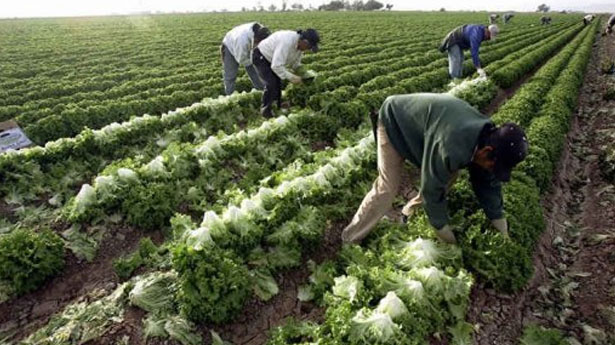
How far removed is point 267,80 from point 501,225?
5432 millimetres

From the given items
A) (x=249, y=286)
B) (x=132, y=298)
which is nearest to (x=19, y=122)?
(x=132, y=298)

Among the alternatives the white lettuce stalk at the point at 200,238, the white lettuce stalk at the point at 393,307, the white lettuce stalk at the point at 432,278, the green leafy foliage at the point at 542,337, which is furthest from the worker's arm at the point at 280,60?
the green leafy foliage at the point at 542,337

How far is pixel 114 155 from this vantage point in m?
7.41

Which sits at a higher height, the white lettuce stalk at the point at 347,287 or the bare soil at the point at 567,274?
the white lettuce stalk at the point at 347,287

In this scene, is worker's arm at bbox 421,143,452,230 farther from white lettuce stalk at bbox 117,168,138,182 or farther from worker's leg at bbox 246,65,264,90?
worker's leg at bbox 246,65,264,90

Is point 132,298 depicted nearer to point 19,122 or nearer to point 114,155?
point 114,155

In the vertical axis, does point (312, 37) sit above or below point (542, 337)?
above

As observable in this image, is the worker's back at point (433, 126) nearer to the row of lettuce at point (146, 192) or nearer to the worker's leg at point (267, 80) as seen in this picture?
the row of lettuce at point (146, 192)

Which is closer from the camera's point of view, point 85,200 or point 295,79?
point 85,200

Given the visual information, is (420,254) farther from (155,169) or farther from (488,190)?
(155,169)

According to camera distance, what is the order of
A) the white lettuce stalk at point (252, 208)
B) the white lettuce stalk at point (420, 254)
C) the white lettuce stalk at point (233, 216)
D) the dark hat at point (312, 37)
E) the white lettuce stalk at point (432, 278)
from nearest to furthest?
the white lettuce stalk at point (432, 278) < the white lettuce stalk at point (420, 254) < the white lettuce stalk at point (233, 216) < the white lettuce stalk at point (252, 208) < the dark hat at point (312, 37)

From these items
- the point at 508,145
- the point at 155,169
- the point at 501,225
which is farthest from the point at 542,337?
the point at 155,169

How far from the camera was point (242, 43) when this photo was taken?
8.71m

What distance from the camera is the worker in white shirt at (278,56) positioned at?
297 inches
